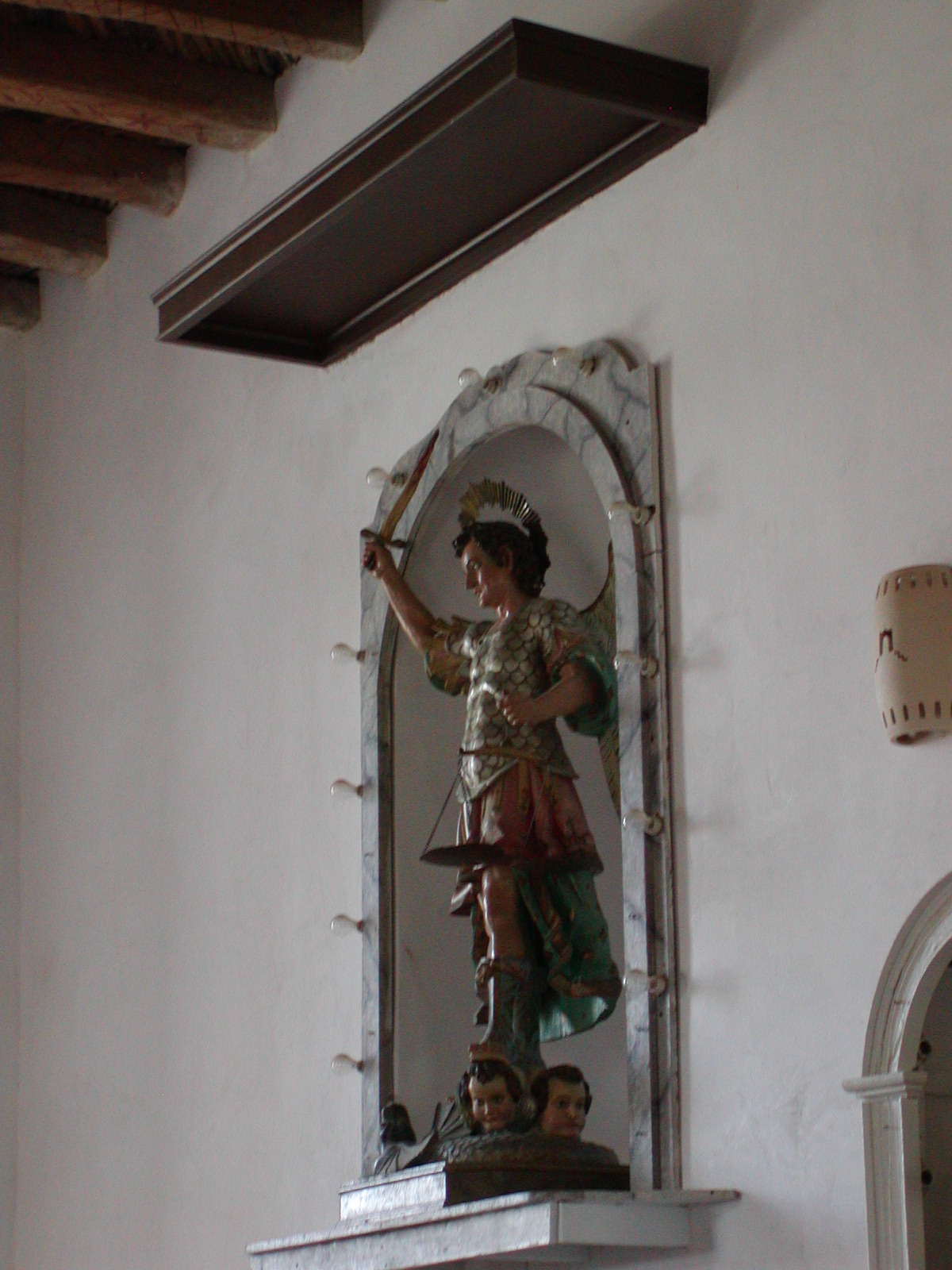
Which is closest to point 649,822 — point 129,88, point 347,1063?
point 347,1063

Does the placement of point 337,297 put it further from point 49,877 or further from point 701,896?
point 49,877

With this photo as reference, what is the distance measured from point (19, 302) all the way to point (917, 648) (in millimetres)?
3956

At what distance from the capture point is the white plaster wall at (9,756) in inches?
218

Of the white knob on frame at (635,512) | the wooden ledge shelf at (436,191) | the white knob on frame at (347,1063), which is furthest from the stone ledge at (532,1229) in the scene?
the wooden ledge shelf at (436,191)

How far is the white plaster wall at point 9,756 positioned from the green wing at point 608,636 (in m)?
2.52

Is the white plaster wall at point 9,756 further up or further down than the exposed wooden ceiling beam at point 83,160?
further down

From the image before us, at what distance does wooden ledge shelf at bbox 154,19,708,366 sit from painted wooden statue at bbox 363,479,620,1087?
2.59 feet

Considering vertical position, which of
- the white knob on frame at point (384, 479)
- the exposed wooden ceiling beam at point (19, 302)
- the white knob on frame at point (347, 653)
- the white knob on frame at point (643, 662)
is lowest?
the white knob on frame at point (643, 662)

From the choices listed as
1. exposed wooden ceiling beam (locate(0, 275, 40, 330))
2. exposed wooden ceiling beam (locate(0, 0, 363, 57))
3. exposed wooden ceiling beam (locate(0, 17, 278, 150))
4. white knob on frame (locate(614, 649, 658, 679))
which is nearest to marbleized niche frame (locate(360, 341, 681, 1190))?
white knob on frame (locate(614, 649, 658, 679))

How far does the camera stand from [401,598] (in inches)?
157

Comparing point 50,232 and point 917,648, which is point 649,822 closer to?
point 917,648

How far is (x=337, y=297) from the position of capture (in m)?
4.30

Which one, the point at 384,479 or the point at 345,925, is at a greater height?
the point at 384,479

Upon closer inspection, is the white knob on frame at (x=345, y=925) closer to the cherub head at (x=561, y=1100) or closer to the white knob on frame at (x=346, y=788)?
the white knob on frame at (x=346, y=788)
